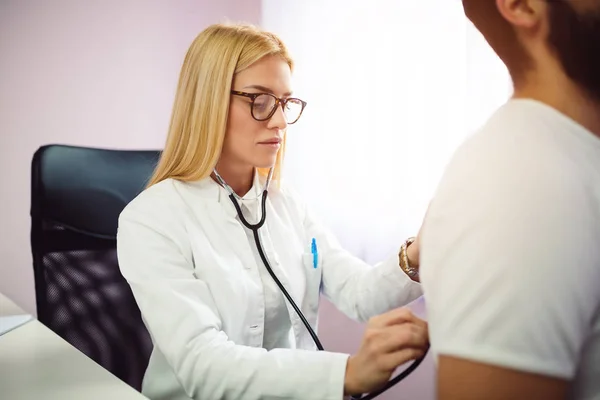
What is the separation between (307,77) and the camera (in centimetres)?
192

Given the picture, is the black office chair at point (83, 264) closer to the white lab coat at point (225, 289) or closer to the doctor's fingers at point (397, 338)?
the white lab coat at point (225, 289)

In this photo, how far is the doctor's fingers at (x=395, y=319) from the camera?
621mm

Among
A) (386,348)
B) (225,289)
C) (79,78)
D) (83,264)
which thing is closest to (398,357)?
(386,348)

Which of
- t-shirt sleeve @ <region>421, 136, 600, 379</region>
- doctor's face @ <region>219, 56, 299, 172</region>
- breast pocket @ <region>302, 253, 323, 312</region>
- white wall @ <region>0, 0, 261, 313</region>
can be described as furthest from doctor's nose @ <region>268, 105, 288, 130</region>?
white wall @ <region>0, 0, 261, 313</region>

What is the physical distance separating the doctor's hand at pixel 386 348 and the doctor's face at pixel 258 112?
49 centimetres

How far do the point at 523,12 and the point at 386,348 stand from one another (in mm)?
378

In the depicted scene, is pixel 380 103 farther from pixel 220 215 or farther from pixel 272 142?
pixel 220 215

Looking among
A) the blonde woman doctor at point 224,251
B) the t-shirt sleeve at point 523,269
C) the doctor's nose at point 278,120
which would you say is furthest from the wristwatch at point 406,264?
the t-shirt sleeve at point 523,269

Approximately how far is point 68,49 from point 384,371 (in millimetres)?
1836

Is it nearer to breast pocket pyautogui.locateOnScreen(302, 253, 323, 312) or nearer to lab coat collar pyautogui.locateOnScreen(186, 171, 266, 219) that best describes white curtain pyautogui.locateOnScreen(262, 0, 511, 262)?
breast pocket pyautogui.locateOnScreen(302, 253, 323, 312)

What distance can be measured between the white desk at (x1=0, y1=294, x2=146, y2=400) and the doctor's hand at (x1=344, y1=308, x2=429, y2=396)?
29cm

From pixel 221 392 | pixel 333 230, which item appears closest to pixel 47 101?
pixel 333 230

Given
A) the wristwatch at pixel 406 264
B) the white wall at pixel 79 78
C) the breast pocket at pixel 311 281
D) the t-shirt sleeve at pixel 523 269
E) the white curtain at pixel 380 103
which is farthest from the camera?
the white wall at pixel 79 78

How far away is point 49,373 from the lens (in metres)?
0.85
